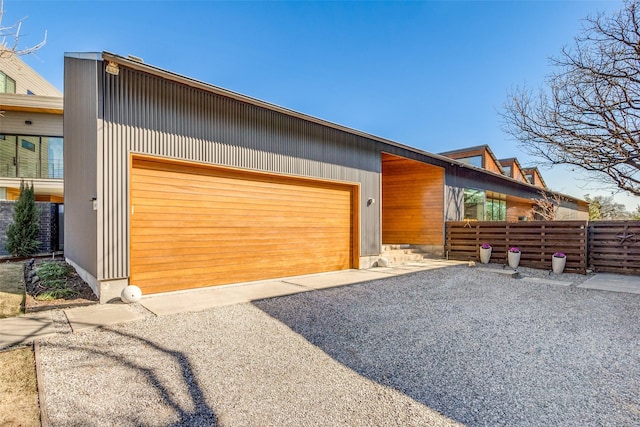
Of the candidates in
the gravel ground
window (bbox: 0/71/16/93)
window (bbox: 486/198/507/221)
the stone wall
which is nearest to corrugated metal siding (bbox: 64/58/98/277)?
the gravel ground

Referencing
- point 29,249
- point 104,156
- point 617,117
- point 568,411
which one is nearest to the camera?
point 568,411

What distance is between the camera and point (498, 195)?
1576 cm

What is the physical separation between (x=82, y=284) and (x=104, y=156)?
98.1 inches

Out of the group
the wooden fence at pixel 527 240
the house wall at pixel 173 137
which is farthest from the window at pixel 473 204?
the house wall at pixel 173 137

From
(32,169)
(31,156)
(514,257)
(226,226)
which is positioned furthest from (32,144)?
(514,257)

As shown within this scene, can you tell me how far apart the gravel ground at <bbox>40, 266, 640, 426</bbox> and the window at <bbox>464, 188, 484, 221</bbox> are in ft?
26.7

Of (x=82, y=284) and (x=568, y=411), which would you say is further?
(x=82, y=284)

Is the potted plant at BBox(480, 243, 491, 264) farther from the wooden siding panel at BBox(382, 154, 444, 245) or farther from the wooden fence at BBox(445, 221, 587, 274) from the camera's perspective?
the wooden siding panel at BBox(382, 154, 444, 245)

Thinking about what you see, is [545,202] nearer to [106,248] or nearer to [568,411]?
[568,411]

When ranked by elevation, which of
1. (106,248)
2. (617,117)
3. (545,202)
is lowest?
(106,248)

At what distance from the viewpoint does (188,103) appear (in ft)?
18.2

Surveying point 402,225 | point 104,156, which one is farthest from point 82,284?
point 402,225

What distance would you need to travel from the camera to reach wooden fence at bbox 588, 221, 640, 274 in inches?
308

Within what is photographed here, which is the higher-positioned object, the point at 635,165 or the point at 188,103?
the point at 188,103
